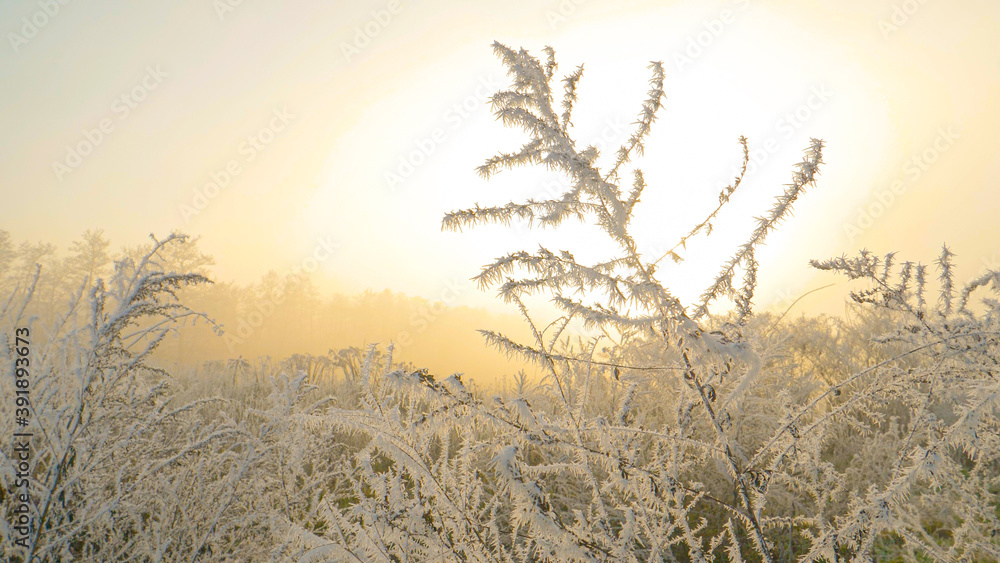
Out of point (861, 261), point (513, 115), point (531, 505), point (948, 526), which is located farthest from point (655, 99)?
point (948, 526)

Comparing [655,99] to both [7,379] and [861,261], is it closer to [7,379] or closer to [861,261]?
[861,261]

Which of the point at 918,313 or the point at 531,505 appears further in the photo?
the point at 918,313

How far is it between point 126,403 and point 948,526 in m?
5.73

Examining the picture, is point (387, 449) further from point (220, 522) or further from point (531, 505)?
Answer: point (220, 522)

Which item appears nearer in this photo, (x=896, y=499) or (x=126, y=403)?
(x=896, y=499)

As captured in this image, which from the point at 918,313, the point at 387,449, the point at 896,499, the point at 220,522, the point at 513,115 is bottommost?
the point at 220,522

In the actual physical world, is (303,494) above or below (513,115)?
below

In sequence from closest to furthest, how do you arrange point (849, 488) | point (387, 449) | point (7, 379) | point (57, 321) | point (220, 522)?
point (387, 449), point (7, 379), point (57, 321), point (220, 522), point (849, 488)

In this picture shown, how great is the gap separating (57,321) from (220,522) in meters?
1.52

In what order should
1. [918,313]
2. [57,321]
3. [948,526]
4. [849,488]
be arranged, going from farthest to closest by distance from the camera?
[849,488] → [948,526] → [57,321] → [918,313]

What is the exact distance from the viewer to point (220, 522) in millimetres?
2924

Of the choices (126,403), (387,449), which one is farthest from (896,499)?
(126,403)

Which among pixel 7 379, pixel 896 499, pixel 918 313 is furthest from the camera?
pixel 7 379

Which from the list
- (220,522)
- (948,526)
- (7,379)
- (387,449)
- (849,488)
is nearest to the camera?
(387,449)
